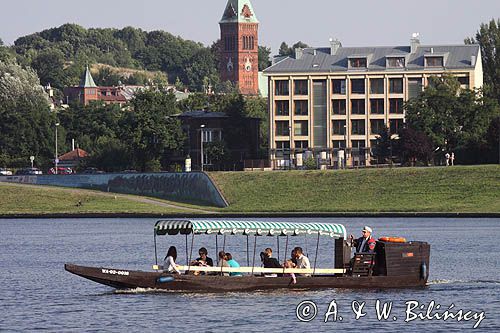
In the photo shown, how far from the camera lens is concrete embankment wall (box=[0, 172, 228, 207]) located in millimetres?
151875

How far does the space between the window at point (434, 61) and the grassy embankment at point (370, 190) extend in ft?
136

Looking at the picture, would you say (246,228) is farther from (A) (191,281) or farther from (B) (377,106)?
(B) (377,106)

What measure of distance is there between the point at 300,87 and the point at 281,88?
106 inches

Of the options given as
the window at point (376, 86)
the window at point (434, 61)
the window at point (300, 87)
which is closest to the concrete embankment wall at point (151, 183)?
the window at point (300, 87)

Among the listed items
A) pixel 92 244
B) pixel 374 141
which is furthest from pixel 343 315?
pixel 374 141

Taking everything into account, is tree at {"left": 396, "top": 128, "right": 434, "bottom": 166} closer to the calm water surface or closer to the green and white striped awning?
the calm water surface

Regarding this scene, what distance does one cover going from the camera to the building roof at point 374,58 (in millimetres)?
187925

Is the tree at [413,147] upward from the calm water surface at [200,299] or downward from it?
upward

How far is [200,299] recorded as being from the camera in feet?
193

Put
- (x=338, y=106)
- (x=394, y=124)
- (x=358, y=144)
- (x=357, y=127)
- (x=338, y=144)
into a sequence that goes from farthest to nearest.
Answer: (x=338, y=106), (x=338, y=144), (x=357, y=127), (x=358, y=144), (x=394, y=124)

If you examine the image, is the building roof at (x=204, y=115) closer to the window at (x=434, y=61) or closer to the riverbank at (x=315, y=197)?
the window at (x=434, y=61)

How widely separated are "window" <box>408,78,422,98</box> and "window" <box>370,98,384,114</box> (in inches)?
152

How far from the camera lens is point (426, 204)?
442 ft

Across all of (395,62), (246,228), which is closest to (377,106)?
(395,62)
